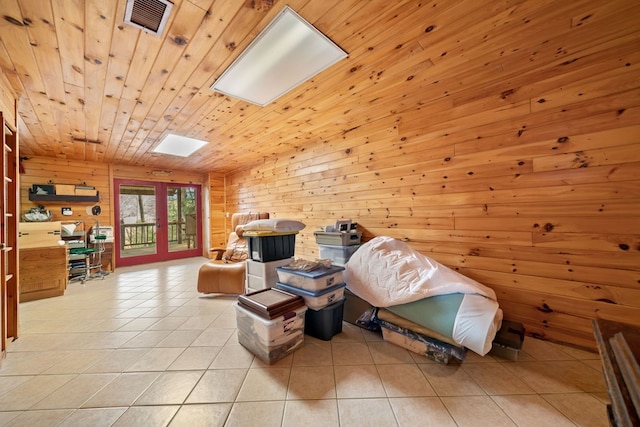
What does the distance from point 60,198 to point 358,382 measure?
607 cm

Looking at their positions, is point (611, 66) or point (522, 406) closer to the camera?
point (522, 406)

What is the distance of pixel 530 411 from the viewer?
1286 millimetres

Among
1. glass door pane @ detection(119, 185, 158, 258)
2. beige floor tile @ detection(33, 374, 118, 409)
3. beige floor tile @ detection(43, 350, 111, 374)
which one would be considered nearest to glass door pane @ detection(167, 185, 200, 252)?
glass door pane @ detection(119, 185, 158, 258)

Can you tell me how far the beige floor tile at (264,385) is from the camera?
1412 mm

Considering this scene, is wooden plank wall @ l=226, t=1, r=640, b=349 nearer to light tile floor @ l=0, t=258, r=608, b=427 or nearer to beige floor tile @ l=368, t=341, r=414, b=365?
light tile floor @ l=0, t=258, r=608, b=427

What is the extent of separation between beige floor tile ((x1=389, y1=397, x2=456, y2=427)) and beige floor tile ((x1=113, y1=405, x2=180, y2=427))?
4.09 feet

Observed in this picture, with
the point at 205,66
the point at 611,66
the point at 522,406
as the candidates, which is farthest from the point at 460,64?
the point at 522,406

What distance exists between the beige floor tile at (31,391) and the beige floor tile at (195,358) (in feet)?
2.13

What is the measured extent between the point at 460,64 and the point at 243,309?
2642 millimetres

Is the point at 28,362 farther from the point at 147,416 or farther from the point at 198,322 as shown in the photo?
the point at 147,416

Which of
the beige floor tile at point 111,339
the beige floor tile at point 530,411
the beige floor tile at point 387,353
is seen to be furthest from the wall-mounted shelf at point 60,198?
the beige floor tile at point 530,411

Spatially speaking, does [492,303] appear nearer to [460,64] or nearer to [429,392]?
[429,392]

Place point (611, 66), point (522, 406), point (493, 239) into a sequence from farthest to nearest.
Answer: point (493, 239) → point (611, 66) → point (522, 406)

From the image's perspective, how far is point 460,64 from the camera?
1900mm
